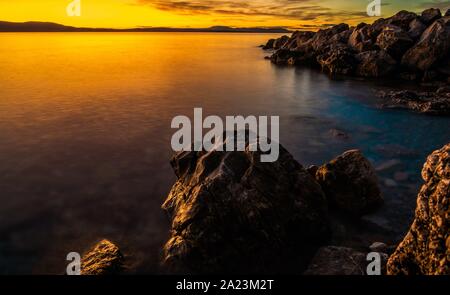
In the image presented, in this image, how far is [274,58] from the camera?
56.8 m

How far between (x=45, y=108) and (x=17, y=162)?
11.2 metres

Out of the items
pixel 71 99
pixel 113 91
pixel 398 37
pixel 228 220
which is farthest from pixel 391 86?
pixel 228 220

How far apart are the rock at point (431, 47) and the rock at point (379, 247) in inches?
1288

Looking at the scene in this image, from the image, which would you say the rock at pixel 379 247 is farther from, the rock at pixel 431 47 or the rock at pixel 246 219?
the rock at pixel 431 47

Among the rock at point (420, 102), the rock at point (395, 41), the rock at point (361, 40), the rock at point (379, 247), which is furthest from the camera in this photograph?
the rock at point (361, 40)

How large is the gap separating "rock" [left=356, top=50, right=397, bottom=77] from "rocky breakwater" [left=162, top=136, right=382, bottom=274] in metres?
32.6

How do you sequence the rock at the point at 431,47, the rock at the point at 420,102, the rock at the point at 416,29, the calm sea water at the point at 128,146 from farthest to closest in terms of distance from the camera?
the rock at the point at 416,29 → the rock at the point at 431,47 → the rock at the point at 420,102 → the calm sea water at the point at 128,146

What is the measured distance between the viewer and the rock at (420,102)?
2198cm

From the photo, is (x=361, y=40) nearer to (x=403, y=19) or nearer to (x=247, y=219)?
(x=403, y=19)

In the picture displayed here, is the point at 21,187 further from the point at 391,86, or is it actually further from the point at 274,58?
the point at 274,58

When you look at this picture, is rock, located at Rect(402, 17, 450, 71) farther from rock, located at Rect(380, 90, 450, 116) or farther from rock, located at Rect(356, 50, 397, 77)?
rock, located at Rect(380, 90, 450, 116)

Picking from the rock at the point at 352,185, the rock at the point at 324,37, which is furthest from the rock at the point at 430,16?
the rock at the point at 352,185

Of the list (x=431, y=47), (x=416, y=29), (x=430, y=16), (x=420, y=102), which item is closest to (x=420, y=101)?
(x=420, y=102)

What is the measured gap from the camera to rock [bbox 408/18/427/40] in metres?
38.3
